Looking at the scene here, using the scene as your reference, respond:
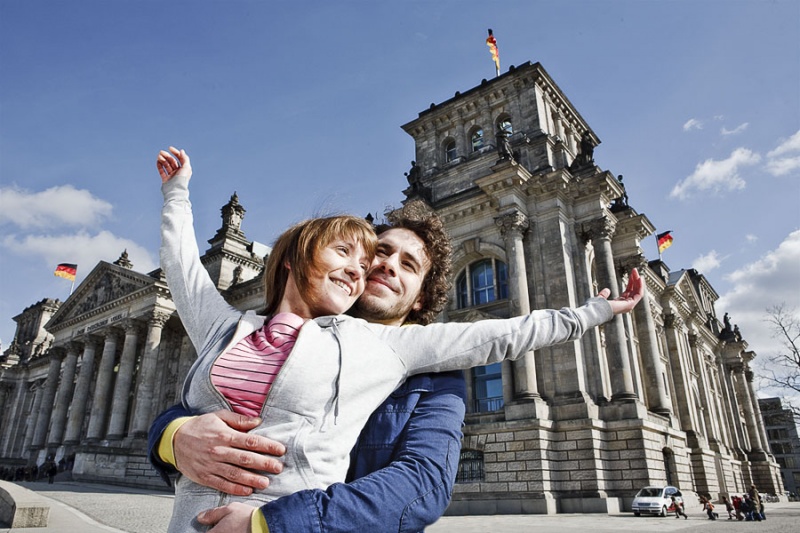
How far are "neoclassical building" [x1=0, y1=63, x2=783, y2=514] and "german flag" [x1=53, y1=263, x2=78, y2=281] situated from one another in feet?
14.7

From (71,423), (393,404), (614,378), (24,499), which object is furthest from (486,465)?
(71,423)

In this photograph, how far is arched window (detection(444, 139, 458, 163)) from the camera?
112 ft

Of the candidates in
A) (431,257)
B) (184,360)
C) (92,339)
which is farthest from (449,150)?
(92,339)

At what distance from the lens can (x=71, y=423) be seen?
41.8 meters

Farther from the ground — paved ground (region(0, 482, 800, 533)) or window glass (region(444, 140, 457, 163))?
window glass (region(444, 140, 457, 163))

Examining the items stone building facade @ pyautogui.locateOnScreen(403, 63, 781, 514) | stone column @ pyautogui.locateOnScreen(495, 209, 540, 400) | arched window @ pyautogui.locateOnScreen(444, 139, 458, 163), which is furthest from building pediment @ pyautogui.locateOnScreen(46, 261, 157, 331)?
stone column @ pyautogui.locateOnScreen(495, 209, 540, 400)

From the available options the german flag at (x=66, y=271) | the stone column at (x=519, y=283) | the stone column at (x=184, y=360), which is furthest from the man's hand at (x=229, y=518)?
the german flag at (x=66, y=271)

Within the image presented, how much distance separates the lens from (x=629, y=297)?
8.52ft

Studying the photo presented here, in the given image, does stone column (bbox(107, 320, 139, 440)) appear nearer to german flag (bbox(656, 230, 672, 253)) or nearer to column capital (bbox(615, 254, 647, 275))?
column capital (bbox(615, 254, 647, 275))

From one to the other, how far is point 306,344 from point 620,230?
101 feet

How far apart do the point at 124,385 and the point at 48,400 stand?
15.9 meters

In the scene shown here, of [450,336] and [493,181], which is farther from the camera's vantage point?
[493,181]

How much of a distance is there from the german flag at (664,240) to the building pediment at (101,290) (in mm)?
38483

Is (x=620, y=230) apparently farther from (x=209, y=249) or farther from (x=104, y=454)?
(x=104, y=454)
